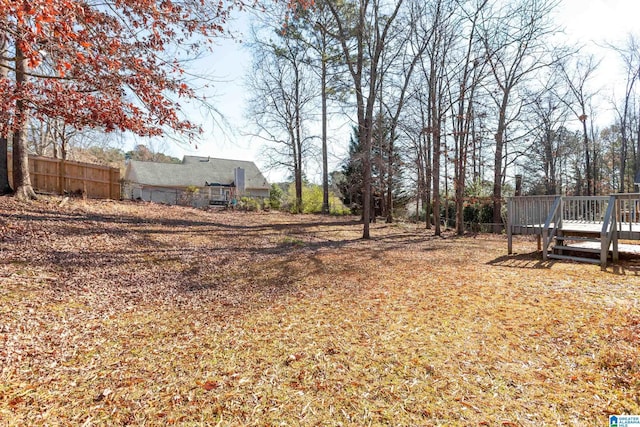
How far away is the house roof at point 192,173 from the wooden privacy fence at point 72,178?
13.1 m

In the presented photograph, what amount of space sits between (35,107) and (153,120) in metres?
2.26

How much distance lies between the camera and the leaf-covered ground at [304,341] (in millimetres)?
2176

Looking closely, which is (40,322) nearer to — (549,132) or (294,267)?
(294,267)

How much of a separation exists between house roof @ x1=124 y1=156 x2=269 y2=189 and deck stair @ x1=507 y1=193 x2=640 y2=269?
20.5 meters

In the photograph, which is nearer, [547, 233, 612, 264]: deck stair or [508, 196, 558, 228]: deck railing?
[547, 233, 612, 264]: deck stair

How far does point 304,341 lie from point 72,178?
12914 mm

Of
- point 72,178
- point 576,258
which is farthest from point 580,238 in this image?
point 72,178

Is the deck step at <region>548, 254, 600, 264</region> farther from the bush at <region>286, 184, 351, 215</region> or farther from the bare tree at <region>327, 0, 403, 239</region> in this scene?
the bush at <region>286, 184, 351, 215</region>

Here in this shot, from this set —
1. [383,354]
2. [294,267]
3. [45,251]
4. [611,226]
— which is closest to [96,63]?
[45,251]

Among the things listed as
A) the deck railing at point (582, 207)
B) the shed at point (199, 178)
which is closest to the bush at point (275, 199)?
the shed at point (199, 178)

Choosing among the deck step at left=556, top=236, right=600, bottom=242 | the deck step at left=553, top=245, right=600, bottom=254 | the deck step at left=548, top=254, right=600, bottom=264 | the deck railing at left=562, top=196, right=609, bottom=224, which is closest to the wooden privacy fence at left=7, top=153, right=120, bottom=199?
the deck step at left=548, top=254, right=600, bottom=264

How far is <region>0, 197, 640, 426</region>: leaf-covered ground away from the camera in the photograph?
218cm

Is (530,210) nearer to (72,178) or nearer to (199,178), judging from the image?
(72,178)

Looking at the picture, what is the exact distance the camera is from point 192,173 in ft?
98.0
